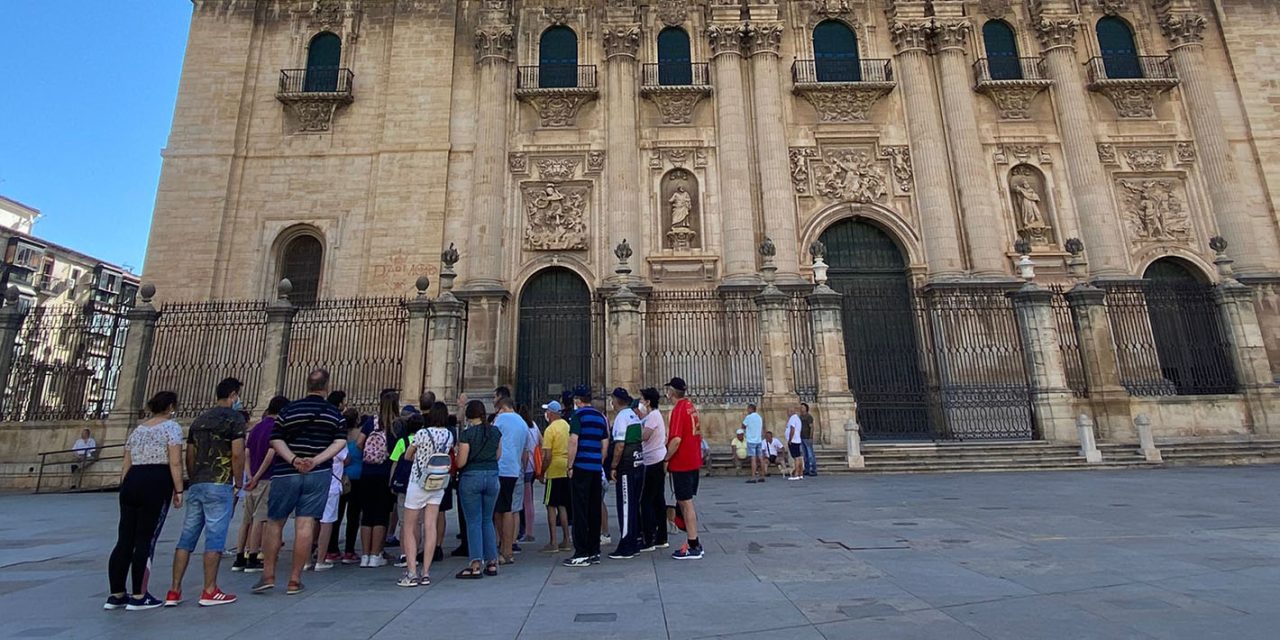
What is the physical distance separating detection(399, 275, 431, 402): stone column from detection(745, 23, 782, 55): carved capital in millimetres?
12034

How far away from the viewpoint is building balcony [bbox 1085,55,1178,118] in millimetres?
18281

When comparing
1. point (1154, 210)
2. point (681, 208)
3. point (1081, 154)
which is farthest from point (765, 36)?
point (1154, 210)

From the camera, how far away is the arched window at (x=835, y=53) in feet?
61.6

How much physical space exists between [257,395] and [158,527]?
10.6 m

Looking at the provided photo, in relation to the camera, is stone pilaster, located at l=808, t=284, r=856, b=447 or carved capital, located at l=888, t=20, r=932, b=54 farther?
carved capital, located at l=888, t=20, r=932, b=54

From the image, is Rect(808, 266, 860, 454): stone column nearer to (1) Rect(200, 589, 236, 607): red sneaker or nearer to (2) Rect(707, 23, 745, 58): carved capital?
(2) Rect(707, 23, 745, 58): carved capital

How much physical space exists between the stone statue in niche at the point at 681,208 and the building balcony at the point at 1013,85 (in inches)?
360

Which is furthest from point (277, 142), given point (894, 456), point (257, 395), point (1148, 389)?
point (1148, 389)

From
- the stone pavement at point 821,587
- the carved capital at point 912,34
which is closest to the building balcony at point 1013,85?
the carved capital at point 912,34

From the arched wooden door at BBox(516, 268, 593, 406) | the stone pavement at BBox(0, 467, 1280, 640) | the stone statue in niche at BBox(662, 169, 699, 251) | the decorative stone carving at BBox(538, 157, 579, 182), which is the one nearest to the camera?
the stone pavement at BBox(0, 467, 1280, 640)

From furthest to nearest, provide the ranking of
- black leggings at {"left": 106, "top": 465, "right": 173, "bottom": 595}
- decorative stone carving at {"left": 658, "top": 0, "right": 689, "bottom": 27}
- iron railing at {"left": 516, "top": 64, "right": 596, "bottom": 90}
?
decorative stone carving at {"left": 658, "top": 0, "right": 689, "bottom": 27} → iron railing at {"left": 516, "top": 64, "right": 596, "bottom": 90} → black leggings at {"left": 106, "top": 465, "right": 173, "bottom": 595}

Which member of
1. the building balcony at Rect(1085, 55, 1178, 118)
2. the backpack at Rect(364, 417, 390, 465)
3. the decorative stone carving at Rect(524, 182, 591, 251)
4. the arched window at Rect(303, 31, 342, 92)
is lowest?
the backpack at Rect(364, 417, 390, 465)

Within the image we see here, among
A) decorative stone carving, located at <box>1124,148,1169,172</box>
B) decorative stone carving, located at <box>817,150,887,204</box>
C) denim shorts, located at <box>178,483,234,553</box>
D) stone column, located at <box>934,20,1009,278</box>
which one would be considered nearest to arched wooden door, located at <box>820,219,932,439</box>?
decorative stone carving, located at <box>817,150,887,204</box>

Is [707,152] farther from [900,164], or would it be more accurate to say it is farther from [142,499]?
[142,499]
